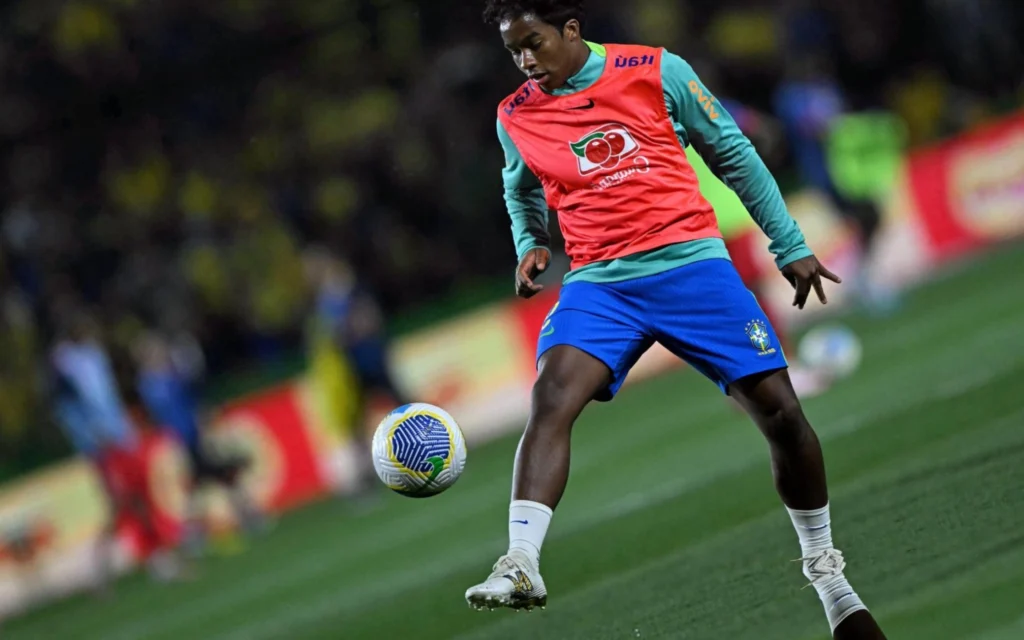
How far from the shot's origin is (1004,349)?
1027 cm

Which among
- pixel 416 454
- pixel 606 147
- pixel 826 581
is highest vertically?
pixel 606 147

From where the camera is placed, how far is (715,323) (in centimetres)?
491

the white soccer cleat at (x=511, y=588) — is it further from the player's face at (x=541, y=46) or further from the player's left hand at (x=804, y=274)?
the player's face at (x=541, y=46)

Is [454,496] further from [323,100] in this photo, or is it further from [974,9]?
[974,9]

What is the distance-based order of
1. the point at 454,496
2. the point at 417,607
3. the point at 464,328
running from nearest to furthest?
1. the point at 417,607
2. the point at 454,496
3. the point at 464,328

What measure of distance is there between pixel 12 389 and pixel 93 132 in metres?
3.13

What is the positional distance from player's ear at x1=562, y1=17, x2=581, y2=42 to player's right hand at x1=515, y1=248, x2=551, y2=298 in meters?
0.80

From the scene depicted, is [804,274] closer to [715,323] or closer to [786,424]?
[715,323]

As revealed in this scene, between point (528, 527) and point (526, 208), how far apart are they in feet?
4.48

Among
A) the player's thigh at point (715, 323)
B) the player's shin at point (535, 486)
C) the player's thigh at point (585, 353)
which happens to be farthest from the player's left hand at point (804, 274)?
the player's shin at point (535, 486)

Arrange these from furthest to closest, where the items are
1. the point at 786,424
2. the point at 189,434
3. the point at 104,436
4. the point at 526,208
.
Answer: the point at 189,434 < the point at 104,436 < the point at 526,208 < the point at 786,424

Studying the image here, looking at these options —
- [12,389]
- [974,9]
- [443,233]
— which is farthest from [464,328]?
[974,9]

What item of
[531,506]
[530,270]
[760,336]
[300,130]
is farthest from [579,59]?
[300,130]

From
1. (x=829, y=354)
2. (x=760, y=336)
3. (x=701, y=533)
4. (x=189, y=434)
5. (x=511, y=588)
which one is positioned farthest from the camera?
(x=189, y=434)
